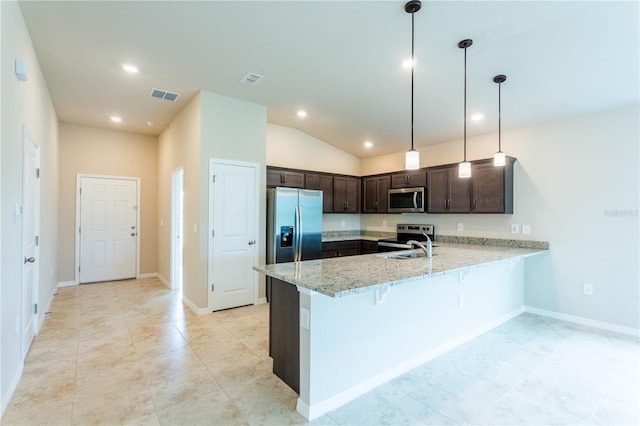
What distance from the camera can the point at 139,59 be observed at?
3242 millimetres

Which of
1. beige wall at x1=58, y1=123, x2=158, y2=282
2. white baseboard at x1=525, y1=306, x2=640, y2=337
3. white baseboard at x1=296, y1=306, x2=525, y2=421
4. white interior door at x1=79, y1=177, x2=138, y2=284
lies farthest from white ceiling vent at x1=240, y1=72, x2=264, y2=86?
white baseboard at x1=525, y1=306, x2=640, y2=337

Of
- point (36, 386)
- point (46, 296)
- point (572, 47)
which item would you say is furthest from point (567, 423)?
point (46, 296)

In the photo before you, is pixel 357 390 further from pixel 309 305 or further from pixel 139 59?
pixel 139 59

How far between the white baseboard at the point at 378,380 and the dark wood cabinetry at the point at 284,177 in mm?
3296

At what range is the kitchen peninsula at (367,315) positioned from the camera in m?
2.09

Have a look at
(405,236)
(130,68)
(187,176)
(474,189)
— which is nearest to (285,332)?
(187,176)

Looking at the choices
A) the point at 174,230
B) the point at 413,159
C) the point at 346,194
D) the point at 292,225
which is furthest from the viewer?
the point at 346,194

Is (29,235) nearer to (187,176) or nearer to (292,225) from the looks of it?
(187,176)

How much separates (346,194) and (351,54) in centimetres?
326

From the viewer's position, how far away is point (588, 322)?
387 centimetres

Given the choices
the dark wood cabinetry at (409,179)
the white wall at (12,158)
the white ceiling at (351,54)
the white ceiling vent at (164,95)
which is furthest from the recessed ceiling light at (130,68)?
the dark wood cabinetry at (409,179)

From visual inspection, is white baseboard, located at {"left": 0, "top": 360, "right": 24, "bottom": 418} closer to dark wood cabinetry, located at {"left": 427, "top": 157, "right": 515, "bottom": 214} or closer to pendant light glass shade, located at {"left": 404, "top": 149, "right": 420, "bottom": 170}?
pendant light glass shade, located at {"left": 404, "top": 149, "right": 420, "bottom": 170}

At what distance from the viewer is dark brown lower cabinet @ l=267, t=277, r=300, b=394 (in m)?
2.33

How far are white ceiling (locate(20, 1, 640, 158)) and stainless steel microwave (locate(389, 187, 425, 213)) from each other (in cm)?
118
